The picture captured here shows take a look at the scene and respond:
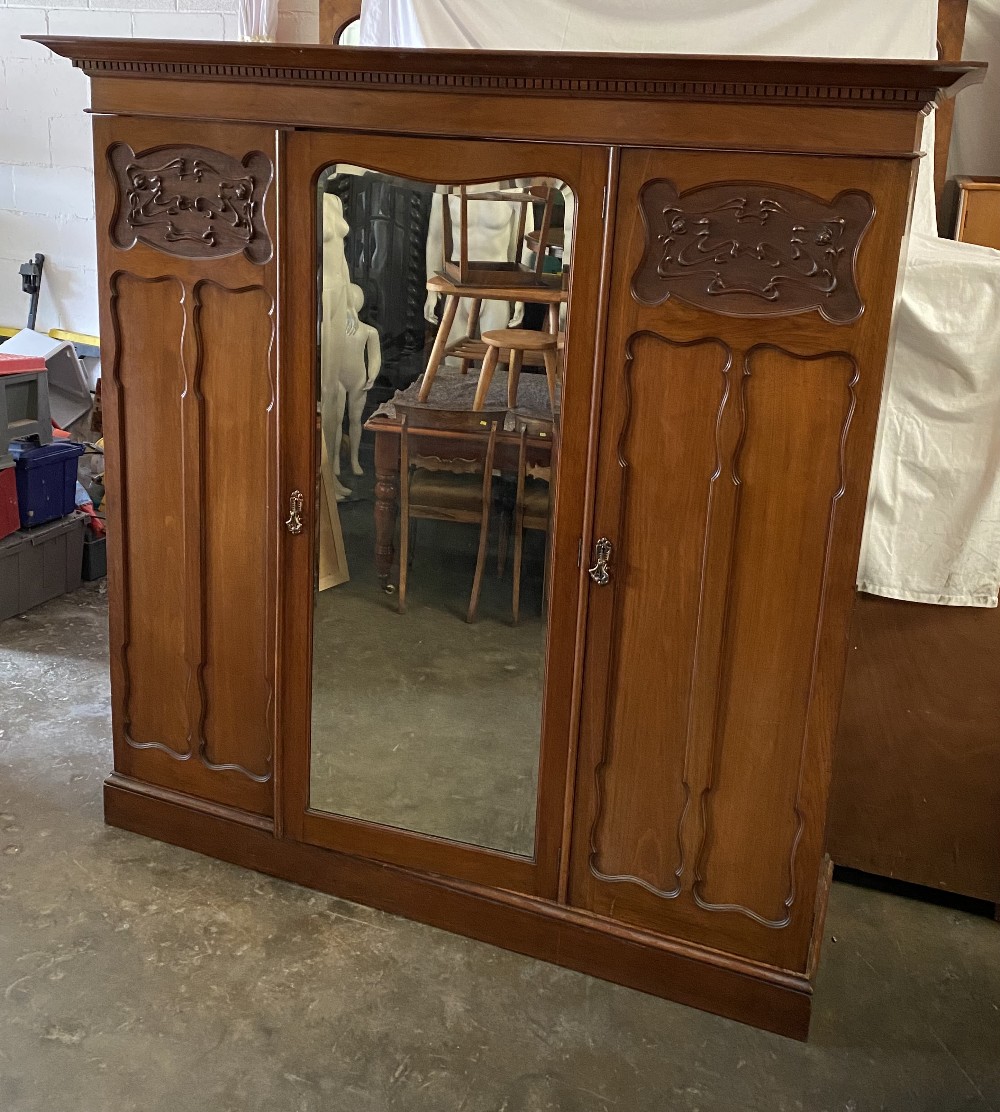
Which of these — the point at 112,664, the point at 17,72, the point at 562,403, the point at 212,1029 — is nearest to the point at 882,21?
the point at 562,403

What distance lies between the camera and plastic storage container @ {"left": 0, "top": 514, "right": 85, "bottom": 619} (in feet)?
12.7

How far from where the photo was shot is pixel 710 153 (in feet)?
5.97

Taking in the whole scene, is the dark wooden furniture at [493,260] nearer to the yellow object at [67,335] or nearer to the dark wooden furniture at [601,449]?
the dark wooden furniture at [601,449]

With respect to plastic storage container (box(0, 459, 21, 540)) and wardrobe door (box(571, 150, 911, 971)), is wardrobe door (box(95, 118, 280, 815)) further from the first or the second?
plastic storage container (box(0, 459, 21, 540))

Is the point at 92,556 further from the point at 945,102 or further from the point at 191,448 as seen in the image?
the point at 945,102

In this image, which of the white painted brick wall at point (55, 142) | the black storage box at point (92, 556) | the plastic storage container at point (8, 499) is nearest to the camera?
the plastic storage container at point (8, 499)

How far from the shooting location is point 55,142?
14.5ft

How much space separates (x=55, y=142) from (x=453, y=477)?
3211mm

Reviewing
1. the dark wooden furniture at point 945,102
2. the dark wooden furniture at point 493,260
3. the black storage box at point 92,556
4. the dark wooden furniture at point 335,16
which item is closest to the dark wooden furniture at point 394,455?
the dark wooden furniture at point 493,260

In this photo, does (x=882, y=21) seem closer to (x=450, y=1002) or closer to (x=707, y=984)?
(x=707, y=984)

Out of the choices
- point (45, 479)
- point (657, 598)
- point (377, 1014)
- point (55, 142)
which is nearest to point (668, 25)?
point (657, 598)

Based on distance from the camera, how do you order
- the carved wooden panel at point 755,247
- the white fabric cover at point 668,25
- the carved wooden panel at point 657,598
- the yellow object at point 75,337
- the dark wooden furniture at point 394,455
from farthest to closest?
1. the yellow object at point 75,337
2. the white fabric cover at point 668,25
3. the dark wooden furniture at point 394,455
4. the carved wooden panel at point 657,598
5. the carved wooden panel at point 755,247

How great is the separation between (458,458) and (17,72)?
336 cm

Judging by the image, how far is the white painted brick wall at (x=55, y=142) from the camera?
3.99 meters
